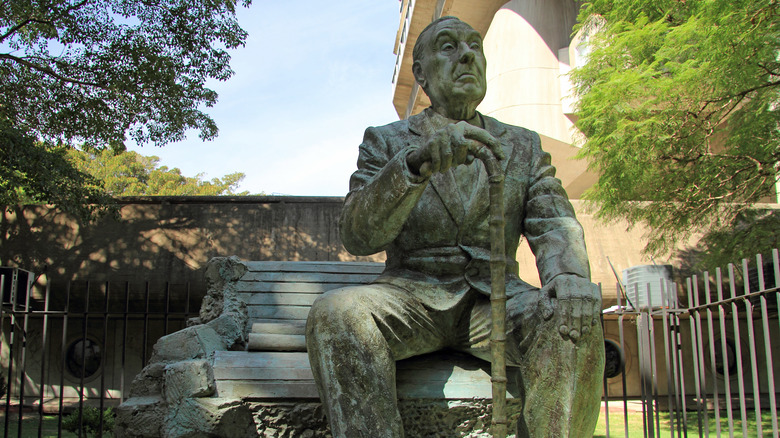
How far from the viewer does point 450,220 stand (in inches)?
112

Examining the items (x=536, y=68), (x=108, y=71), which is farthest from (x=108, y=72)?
(x=536, y=68)

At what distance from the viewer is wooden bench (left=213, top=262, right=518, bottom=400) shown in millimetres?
2738

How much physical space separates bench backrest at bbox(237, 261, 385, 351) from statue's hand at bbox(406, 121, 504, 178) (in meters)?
1.66

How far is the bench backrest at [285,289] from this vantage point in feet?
13.7

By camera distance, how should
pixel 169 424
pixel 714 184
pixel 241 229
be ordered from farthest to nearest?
pixel 241 229
pixel 714 184
pixel 169 424

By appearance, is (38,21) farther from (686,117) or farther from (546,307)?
(546,307)

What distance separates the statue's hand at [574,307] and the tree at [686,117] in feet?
18.6

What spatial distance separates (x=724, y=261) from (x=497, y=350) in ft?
23.8

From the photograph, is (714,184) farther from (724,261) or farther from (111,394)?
(111,394)

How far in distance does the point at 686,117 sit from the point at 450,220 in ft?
21.8

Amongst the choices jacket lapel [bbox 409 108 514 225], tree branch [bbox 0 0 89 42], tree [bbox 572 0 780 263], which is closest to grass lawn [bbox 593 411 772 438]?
tree [bbox 572 0 780 263]

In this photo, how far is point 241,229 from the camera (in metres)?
10.9

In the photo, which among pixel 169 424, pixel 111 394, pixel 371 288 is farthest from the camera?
pixel 111 394

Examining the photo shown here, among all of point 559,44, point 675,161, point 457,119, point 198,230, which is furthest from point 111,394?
point 559,44
